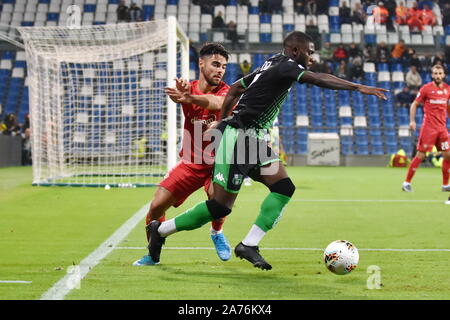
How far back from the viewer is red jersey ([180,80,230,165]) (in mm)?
6410

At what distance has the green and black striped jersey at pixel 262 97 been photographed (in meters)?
5.77

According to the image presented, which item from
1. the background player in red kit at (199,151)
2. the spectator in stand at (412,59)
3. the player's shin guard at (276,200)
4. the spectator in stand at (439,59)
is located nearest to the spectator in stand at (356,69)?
the spectator in stand at (412,59)

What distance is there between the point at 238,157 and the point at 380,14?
28737 mm

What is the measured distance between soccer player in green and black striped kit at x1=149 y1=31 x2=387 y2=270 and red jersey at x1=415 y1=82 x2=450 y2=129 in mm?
8768

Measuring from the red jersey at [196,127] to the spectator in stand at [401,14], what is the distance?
28.6 meters

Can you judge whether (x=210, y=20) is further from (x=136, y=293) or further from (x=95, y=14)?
(x=136, y=293)

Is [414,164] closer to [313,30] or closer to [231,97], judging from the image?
[231,97]

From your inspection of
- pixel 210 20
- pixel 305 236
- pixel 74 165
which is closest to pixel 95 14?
pixel 210 20

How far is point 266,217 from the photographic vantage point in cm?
579

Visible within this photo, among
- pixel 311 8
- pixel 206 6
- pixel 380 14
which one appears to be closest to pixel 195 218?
pixel 311 8

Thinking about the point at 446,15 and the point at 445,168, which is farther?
the point at 446,15

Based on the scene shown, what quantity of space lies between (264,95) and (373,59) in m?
26.4

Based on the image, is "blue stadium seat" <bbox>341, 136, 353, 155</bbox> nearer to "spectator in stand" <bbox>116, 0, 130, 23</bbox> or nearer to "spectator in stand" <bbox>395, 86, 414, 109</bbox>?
"spectator in stand" <bbox>395, 86, 414, 109</bbox>

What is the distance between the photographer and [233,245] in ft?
23.9
